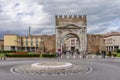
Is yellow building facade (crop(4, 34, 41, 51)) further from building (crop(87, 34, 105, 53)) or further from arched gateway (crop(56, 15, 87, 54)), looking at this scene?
building (crop(87, 34, 105, 53))

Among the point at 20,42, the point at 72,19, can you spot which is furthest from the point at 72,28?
the point at 20,42

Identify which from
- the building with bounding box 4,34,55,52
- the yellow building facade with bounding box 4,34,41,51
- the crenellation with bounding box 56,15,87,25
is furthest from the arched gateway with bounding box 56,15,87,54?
the yellow building facade with bounding box 4,34,41,51

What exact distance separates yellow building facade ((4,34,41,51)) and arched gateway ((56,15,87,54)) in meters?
41.3

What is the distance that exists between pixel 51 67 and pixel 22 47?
95299 mm

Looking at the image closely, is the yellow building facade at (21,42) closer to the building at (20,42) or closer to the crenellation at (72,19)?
the building at (20,42)

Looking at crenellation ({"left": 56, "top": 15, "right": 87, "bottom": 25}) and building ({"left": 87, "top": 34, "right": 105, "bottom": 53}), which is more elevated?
crenellation ({"left": 56, "top": 15, "right": 87, "bottom": 25})

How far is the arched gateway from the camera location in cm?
6800

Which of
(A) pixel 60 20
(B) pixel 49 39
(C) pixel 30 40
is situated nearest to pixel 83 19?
(A) pixel 60 20

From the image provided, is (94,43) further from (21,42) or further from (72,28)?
(21,42)

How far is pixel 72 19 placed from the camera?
68.7m

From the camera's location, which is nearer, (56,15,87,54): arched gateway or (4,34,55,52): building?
(56,15,87,54): arched gateway

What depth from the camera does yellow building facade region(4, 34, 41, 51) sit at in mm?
105750

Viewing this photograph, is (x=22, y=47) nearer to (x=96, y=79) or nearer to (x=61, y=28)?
(x=61, y=28)

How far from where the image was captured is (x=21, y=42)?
111938 millimetres
